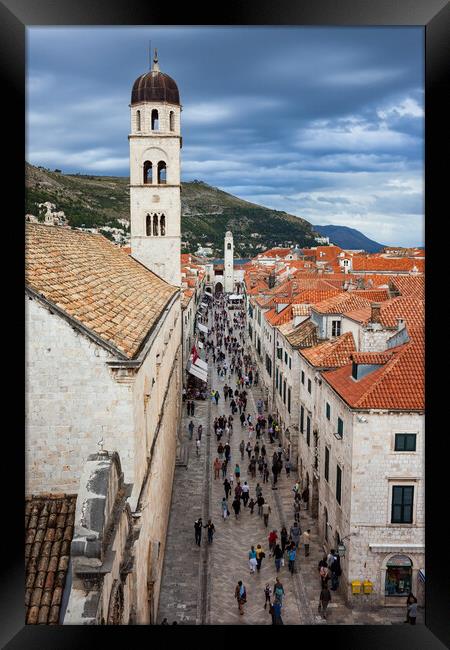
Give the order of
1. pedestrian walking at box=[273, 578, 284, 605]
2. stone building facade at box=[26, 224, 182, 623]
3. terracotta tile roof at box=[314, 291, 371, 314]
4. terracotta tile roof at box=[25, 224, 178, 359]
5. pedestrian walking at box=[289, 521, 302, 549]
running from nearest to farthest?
stone building facade at box=[26, 224, 182, 623] < terracotta tile roof at box=[25, 224, 178, 359] < pedestrian walking at box=[273, 578, 284, 605] < pedestrian walking at box=[289, 521, 302, 549] < terracotta tile roof at box=[314, 291, 371, 314]

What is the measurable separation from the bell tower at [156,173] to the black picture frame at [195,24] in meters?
24.7

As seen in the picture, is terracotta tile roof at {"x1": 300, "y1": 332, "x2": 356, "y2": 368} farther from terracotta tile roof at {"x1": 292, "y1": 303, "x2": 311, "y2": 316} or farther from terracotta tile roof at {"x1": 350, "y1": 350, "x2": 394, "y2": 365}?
terracotta tile roof at {"x1": 292, "y1": 303, "x2": 311, "y2": 316}

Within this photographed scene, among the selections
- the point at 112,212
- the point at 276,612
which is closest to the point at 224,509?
the point at 276,612

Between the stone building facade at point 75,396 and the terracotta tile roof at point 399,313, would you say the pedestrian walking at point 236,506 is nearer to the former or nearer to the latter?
the terracotta tile roof at point 399,313

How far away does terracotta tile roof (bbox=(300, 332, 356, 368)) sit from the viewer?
2075 centimetres

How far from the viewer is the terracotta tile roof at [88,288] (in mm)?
10156

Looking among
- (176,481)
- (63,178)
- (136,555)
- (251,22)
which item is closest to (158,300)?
(176,481)

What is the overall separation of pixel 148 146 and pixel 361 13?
1000 inches

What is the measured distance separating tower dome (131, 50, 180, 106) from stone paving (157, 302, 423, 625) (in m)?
17.7

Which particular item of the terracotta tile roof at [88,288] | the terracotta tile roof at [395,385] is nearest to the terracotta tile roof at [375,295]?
the terracotta tile roof at [395,385]

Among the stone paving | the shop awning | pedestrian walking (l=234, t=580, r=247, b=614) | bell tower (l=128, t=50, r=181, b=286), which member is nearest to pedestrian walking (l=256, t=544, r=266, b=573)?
the stone paving

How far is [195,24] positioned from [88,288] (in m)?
7.78

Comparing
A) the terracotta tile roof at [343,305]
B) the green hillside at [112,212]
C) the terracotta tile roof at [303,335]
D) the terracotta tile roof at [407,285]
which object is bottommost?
the terracotta tile roof at [303,335]
